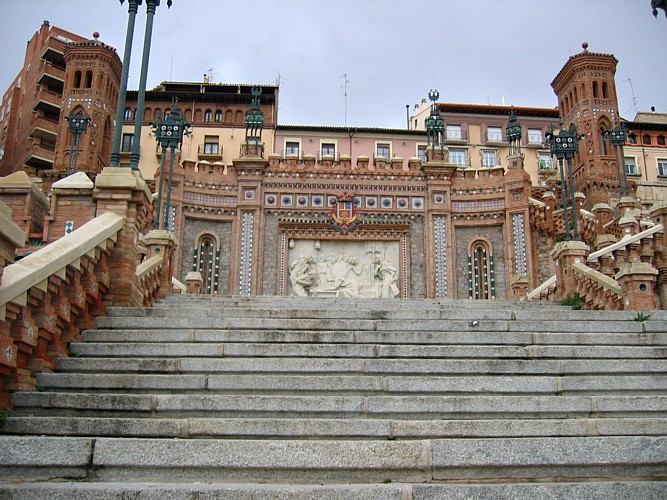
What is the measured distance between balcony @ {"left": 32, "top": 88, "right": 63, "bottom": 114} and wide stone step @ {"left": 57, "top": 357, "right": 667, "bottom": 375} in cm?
4619

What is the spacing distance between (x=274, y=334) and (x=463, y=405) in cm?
281

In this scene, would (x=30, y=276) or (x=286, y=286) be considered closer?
(x=30, y=276)

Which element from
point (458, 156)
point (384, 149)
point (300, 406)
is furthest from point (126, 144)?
point (300, 406)

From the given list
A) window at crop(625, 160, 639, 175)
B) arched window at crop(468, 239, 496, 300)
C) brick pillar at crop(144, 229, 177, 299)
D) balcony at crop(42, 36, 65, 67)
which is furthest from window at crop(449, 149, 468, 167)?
brick pillar at crop(144, 229, 177, 299)

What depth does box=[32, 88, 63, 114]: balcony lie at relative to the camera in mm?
50188

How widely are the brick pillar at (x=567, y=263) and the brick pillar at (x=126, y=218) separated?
31.0ft

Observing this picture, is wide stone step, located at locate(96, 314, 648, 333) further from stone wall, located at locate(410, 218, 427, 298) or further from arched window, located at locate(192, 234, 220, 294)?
arched window, located at locate(192, 234, 220, 294)

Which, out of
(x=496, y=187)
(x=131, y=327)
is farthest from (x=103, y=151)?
(x=131, y=327)

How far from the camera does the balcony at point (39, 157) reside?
48125 mm

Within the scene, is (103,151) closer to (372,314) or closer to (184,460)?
(372,314)

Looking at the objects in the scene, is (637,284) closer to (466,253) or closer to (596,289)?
(596,289)

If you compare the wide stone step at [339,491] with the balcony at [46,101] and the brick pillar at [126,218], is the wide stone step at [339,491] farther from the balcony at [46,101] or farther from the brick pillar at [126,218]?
the balcony at [46,101]

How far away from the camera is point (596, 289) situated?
48.2ft

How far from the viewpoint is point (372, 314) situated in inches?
419
